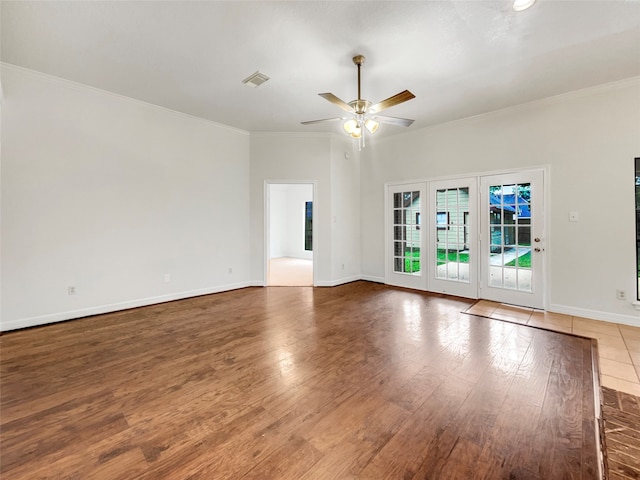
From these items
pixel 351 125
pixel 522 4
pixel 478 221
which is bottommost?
pixel 478 221

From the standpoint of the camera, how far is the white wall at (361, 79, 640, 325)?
3385 mm

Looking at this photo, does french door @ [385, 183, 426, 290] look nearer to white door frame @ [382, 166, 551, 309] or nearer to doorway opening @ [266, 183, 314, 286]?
white door frame @ [382, 166, 551, 309]

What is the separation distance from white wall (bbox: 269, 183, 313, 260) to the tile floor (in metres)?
6.37

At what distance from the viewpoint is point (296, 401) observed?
1.93 m

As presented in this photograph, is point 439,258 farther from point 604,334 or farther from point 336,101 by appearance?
point 336,101

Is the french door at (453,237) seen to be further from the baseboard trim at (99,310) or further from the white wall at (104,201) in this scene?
the baseboard trim at (99,310)

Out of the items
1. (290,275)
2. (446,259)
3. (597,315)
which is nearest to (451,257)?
(446,259)

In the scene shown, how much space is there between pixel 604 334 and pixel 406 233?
3.03 m

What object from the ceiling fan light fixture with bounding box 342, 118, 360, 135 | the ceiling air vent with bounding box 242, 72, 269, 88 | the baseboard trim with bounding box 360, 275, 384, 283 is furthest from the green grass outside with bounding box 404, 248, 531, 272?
the ceiling air vent with bounding box 242, 72, 269, 88

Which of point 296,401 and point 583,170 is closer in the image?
point 296,401

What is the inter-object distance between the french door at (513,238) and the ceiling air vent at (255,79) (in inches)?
144

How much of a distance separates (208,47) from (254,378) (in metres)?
3.17

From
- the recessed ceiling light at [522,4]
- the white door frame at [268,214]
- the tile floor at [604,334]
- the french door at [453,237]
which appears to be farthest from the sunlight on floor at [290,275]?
the recessed ceiling light at [522,4]

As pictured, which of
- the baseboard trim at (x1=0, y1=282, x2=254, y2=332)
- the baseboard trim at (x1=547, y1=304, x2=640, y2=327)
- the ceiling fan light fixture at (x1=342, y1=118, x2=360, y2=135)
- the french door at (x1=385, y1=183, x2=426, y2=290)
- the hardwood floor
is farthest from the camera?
the french door at (x1=385, y1=183, x2=426, y2=290)
